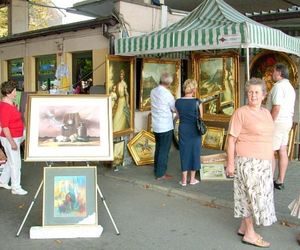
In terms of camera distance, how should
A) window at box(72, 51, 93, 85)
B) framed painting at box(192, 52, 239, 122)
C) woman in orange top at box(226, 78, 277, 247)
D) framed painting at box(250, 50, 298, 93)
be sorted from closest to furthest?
woman in orange top at box(226, 78, 277, 247) < framed painting at box(192, 52, 239, 122) < window at box(72, 51, 93, 85) < framed painting at box(250, 50, 298, 93)

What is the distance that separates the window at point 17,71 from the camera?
12082mm

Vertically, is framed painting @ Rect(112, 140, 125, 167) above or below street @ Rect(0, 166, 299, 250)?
above

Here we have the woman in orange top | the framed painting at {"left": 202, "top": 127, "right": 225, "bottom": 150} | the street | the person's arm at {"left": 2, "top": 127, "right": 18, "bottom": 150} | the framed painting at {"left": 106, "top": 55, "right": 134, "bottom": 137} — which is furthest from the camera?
the framed painting at {"left": 202, "top": 127, "right": 225, "bottom": 150}

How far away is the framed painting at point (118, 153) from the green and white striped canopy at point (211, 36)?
1.66 metres

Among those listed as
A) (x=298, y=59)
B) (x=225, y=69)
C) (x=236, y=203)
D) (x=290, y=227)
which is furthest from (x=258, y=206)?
(x=298, y=59)

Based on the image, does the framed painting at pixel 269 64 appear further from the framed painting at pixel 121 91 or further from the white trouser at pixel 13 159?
the white trouser at pixel 13 159

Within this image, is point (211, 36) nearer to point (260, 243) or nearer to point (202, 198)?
point (202, 198)

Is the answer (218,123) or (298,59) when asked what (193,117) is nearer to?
(218,123)

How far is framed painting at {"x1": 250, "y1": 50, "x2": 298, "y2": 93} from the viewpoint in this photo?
993cm

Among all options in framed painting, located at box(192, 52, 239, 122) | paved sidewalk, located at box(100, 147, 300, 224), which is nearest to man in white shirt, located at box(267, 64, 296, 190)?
paved sidewalk, located at box(100, 147, 300, 224)

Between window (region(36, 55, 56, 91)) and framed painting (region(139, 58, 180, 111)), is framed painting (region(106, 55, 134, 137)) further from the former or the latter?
window (region(36, 55, 56, 91))

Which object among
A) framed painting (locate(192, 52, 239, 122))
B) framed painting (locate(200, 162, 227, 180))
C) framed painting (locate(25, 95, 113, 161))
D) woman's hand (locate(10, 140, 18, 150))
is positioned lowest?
framed painting (locate(200, 162, 227, 180))

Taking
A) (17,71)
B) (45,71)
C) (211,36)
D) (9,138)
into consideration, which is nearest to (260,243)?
(211,36)

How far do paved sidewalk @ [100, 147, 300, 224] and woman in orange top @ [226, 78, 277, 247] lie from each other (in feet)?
3.59
